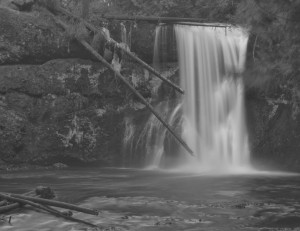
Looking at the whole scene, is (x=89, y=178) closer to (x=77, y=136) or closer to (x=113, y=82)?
(x=77, y=136)

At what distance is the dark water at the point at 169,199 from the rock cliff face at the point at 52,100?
1.95m

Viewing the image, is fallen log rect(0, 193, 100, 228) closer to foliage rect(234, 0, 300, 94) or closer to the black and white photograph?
foliage rect(234, 0, 300, 94)

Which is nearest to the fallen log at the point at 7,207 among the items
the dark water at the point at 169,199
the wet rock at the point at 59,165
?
the dark water at the point at 169,199

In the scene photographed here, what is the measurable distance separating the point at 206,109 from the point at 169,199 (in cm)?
675

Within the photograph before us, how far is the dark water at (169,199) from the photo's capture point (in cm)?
611

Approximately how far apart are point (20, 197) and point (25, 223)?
1.15ft

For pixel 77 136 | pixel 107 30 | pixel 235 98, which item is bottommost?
pixel 77 136

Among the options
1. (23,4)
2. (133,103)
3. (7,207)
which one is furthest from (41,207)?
(23,4)

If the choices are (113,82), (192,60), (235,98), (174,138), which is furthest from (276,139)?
(113,82)

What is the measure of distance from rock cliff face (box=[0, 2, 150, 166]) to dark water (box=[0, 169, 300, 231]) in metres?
1.95

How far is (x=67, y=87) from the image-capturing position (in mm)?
14453

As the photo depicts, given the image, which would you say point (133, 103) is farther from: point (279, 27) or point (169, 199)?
point (279, 27)

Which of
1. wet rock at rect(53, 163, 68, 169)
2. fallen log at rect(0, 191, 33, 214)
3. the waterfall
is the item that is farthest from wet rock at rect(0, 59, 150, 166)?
fallen log at rect(0, 191, 33, 214)

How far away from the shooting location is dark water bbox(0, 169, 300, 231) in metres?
6.11
